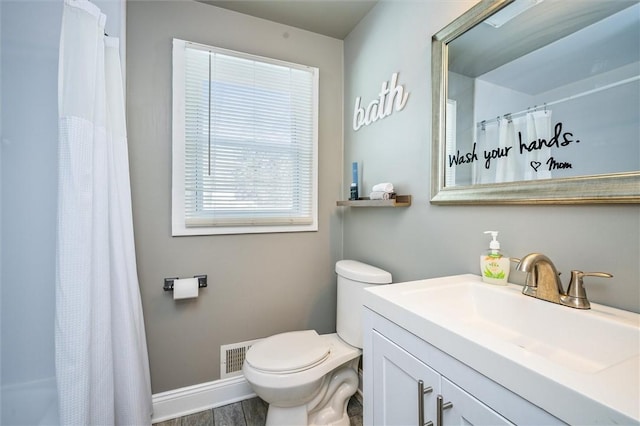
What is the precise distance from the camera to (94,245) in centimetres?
106

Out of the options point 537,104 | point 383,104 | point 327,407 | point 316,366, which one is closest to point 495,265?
point 537,104

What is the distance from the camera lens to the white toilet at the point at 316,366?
4.12 feet

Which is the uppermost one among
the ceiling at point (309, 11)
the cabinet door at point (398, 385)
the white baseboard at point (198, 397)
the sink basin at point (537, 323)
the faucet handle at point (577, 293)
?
the ceiling at point (309, 11)

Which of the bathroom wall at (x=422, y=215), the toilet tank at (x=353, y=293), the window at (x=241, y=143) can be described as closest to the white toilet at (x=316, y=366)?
the toilet tank at (x=353, y=293)

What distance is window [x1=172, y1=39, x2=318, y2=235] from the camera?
1.61m

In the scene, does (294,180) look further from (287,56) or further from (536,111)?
(536,111)

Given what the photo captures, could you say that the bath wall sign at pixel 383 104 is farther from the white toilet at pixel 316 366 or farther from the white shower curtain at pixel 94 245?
the white shower curtain at pixel 94 245

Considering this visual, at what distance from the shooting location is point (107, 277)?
110 cm

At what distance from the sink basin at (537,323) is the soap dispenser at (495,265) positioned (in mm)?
31

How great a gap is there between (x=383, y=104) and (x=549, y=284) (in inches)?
46.5

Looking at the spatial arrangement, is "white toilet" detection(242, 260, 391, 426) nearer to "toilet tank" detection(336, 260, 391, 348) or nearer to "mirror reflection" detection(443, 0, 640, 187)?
"toilet tank" detection(336, 260, 391, 348)

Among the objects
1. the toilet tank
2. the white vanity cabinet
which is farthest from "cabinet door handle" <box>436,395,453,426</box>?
the toilet tank

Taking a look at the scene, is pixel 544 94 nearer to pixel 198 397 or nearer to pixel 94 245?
pixel 94 245

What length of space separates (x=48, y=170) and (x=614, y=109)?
185 centimetres
